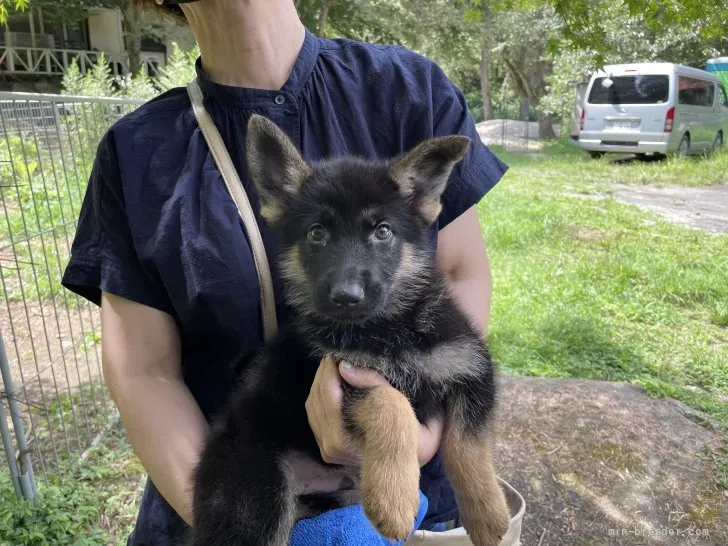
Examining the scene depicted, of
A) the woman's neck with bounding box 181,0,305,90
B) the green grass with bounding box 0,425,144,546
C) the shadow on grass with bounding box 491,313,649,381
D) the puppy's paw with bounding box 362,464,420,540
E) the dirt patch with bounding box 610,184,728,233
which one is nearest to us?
the puppy's paw with bounding box 362,464,420,540

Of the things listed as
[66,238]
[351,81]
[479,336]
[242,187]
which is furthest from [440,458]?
[66,238]

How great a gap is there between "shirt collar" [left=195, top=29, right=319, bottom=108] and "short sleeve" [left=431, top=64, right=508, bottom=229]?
44 cm

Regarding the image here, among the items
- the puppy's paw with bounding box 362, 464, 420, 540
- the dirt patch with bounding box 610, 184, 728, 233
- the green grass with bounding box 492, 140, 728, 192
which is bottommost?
the dirt patch with bounding box 610, 184, 728, 233

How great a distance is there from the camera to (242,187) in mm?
1913

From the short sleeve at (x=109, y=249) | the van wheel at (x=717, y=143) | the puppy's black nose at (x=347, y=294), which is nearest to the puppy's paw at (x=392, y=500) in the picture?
the puppy's black nose at (x=347, y=294)

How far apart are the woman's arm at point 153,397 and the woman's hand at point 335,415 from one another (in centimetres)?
43

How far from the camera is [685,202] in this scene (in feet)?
41.0

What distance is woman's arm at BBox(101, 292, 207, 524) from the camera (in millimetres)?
1948

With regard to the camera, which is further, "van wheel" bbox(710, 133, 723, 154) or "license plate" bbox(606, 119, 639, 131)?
"van wheel" bbox(710, 133, 723, 154)

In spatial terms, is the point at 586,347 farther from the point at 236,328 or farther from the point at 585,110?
the point at 585,110

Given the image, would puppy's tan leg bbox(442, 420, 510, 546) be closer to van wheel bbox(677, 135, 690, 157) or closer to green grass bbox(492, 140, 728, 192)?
green grass bbox(492, 140, 728, 192)

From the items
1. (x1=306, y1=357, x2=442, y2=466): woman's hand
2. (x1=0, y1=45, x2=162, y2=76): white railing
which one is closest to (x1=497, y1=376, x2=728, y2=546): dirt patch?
(x1=306, y1=357, x2=442, y2=466): woman's hand

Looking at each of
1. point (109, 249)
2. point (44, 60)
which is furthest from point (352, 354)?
point (44, 60)

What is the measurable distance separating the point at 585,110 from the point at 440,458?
18.6m
